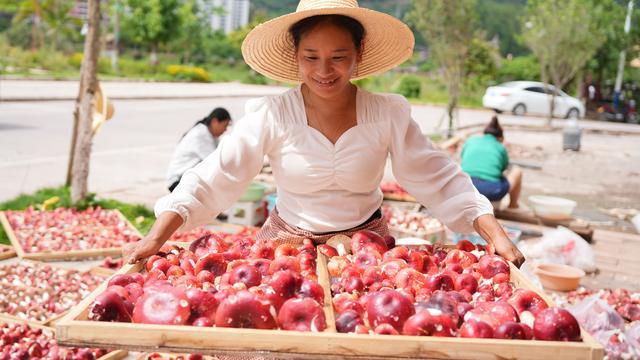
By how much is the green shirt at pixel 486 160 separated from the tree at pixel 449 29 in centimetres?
1013

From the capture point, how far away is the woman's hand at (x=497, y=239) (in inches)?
101

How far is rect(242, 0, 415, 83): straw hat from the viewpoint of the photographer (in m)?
2.69

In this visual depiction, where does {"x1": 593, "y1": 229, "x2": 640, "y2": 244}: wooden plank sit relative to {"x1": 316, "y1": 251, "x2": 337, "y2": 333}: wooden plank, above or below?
below

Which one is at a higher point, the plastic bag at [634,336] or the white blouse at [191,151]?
the white blouse at [191,151]

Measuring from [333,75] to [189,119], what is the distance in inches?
619

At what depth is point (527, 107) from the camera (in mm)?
30109

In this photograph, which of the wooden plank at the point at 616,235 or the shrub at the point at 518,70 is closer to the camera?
the wooden plank at the point at 616,235

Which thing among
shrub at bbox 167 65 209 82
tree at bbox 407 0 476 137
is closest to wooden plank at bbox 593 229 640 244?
tree at bbox 407 0 476 137

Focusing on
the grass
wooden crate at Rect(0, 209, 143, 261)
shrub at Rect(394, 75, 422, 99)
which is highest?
wooden crate at Rect(0, 209, 143, 261)

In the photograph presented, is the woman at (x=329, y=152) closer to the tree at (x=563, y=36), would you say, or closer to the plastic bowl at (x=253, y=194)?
the plastic bowl at (x=253, y=194)

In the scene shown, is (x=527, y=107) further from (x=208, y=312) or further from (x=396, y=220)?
(x=208, y=312)

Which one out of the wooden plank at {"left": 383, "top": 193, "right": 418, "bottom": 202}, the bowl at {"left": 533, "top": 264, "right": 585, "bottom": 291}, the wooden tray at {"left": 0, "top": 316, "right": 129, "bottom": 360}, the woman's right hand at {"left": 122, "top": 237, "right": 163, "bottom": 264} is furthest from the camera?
the wooden plank at {"left": 383, "top": 193, "right": 418, "bottom": 202}

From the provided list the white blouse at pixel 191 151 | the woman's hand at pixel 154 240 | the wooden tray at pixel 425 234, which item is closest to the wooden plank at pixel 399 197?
the wooden tray at pixel 425 234

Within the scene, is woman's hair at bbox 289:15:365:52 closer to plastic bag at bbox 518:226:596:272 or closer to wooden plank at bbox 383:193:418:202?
plastic bag at bbox 518:226:596:272
